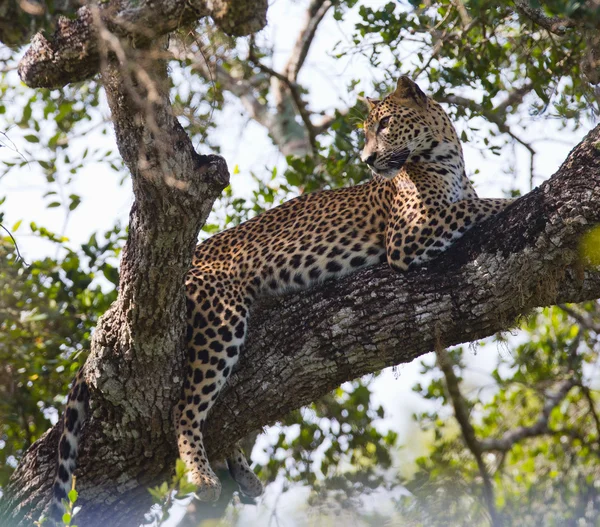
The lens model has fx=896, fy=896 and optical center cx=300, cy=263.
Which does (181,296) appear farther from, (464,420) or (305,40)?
(305,40)

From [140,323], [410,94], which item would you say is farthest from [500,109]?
[140,323]

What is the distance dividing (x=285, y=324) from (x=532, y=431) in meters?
5.30

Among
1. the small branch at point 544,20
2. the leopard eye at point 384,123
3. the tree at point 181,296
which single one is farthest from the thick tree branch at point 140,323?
the leopard eye at point 384,123

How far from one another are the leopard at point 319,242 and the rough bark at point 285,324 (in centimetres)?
17

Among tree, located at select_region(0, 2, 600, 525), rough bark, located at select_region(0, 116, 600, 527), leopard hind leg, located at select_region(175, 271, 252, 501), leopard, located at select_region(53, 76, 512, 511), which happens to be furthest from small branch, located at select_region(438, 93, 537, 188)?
leopard hind leg, located at select_region(175, 271, 252, 501)

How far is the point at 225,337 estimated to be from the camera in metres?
6.58

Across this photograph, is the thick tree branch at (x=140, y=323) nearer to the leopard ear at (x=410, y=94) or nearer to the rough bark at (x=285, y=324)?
the rough bark at (x=285, y=324)

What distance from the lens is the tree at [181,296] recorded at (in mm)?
5273

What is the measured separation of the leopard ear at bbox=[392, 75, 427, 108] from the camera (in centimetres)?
784

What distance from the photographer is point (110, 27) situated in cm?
539

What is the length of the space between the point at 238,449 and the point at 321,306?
1.80 metres

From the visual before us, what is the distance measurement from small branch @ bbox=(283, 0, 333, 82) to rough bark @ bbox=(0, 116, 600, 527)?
556cm

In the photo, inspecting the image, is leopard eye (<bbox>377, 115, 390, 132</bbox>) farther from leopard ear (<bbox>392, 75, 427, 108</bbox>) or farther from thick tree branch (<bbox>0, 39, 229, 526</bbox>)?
thick tree branch (<bbox>0, 39, 229, 526</bbox>)

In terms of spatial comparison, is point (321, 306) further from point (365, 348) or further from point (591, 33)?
point (591, 33)
